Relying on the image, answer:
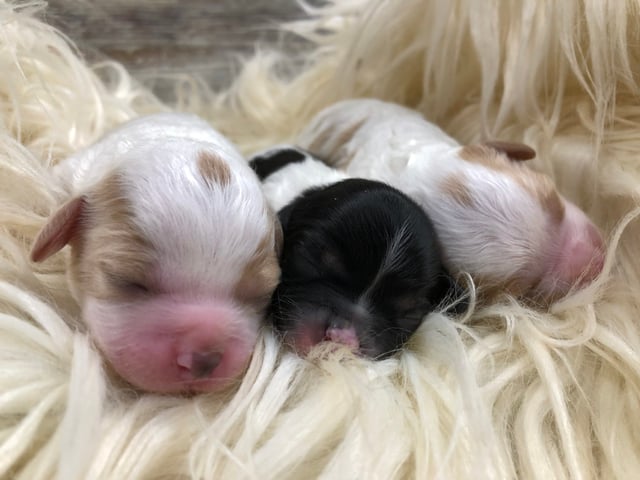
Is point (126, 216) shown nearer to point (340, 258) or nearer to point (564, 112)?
point (340, 258)

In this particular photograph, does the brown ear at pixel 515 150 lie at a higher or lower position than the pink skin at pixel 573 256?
higher

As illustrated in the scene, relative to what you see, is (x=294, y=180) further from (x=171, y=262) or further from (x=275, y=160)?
(x=171, y=262)

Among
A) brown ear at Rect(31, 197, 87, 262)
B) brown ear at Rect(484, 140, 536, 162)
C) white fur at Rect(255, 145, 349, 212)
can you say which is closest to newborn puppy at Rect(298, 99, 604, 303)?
brown ear at Rect(484, 140, 536, 162)

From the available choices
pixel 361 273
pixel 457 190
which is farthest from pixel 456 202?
pixel 361 273

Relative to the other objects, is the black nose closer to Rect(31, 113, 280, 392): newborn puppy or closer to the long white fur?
Rect(31, 113, 280, 392): newborn puppy

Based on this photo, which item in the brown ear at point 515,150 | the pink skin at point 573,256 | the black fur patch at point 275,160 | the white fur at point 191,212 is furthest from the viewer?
the black fur patch at point 275,160

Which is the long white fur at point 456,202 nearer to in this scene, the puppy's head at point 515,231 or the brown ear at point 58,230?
the puppy's head at point 515,231

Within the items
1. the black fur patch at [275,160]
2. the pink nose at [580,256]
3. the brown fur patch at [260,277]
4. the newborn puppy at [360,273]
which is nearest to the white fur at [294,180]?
the black fur patch at [275,160]
